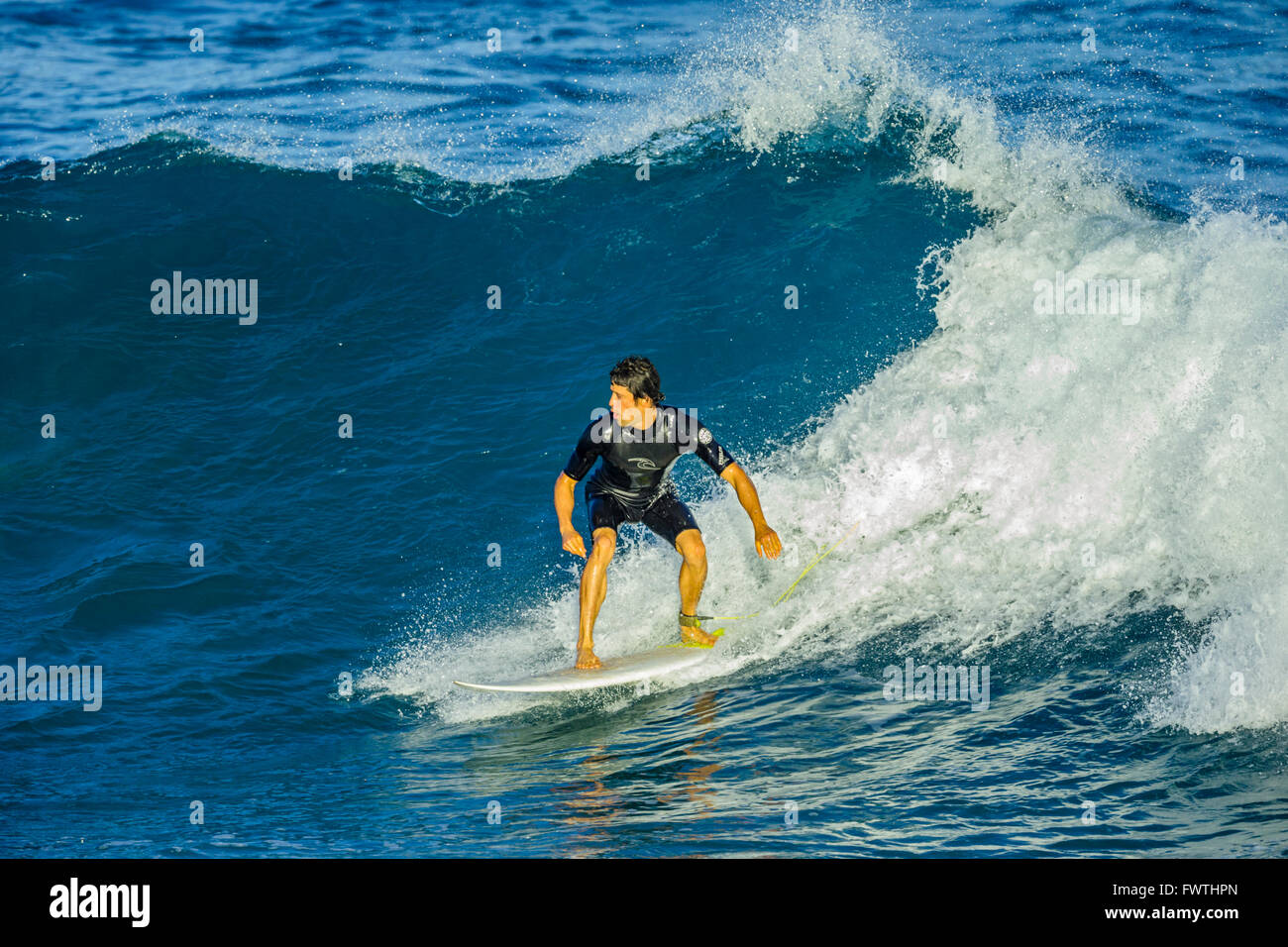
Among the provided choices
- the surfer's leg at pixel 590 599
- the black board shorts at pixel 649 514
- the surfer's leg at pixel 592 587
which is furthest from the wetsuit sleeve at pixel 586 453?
the surfer's leg at pixel 590 599

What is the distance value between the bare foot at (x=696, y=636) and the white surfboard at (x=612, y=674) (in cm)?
A: 9

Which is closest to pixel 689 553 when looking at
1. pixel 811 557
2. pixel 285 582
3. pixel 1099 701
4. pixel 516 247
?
pixel 811 557

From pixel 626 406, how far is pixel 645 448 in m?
0.41

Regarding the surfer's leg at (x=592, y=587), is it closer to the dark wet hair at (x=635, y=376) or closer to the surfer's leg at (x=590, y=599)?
the surfer's leg at (x=590, y=599)

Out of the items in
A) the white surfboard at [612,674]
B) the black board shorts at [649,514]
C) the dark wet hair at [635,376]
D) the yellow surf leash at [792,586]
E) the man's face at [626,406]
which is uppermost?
the dark wet hair at [635,376]

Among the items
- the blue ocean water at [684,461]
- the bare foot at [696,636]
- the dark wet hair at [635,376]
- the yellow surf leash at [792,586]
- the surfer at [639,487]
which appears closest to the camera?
the blue ocean water at [684,461]

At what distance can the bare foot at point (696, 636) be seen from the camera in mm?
7672

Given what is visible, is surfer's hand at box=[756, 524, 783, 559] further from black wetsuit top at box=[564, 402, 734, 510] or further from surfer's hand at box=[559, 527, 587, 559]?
surfer's hand at box=[559, 527, 587, 559]

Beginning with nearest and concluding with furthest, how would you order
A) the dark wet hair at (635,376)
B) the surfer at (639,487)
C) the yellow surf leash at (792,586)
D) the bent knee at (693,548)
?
1. the dark wet hair at (635,376)
2. the surfer at (639,487)
3. the bent knee at (693,548)
4. the yellow surf leash at (792,586)

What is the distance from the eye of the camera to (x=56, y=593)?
8883mm

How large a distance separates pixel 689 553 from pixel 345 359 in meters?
5.64

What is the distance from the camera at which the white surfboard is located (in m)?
7.05
